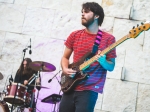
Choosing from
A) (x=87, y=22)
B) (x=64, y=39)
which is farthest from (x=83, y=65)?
(x=64, y=39)

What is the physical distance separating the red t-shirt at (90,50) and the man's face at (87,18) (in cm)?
11

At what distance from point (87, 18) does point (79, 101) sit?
0.97 m

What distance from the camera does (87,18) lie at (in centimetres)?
304

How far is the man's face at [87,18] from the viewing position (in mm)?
3014

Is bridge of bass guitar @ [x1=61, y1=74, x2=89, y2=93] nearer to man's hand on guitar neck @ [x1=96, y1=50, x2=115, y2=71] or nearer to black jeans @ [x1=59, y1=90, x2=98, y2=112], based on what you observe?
black jeans @ [x1=59, y1=90, x2=98, y2=112]

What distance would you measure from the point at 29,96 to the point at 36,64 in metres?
0.64

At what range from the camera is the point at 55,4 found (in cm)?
600

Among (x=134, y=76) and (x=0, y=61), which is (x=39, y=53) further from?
(x=134, y=76)

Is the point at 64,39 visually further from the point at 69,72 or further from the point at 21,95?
the point at 69,72

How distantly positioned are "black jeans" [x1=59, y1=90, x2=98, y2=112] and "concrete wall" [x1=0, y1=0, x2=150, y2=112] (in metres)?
2.71

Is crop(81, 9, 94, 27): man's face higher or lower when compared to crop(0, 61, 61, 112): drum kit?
higher

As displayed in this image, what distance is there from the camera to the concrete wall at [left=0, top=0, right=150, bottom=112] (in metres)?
5.32

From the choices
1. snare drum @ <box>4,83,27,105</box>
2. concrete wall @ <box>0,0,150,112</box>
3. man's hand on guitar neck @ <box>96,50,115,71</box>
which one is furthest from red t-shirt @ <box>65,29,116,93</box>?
concrete wall @ <box>0,0,150,112</box>

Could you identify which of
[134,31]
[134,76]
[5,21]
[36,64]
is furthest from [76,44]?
[5,21]
